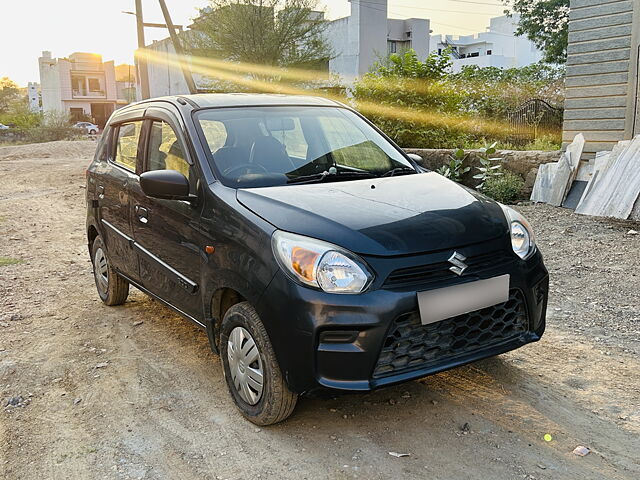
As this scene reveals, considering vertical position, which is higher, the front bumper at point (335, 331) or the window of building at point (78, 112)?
the front bumper at point (335, 331)

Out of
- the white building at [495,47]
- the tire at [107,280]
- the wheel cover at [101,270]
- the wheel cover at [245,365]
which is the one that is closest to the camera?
the wheel cover at [245,365]

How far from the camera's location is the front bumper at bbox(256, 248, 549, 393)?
9.30 ft

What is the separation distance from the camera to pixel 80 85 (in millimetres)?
66250

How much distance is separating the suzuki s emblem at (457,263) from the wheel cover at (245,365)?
3.44 feet

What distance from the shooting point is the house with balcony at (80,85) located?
64250mm

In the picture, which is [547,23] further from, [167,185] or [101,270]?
[167,185]

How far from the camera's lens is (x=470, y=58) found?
212ft

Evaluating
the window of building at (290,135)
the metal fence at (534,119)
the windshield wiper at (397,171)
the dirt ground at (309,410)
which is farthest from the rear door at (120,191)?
the metal fence at (534,119)

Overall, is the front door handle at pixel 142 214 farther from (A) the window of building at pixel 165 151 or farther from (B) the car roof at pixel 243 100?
(B) the car roof at pixel 243 100

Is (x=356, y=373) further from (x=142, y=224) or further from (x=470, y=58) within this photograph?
(x=470, y=58)

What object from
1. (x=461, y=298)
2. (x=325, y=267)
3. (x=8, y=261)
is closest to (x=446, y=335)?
(x=461, y=298)

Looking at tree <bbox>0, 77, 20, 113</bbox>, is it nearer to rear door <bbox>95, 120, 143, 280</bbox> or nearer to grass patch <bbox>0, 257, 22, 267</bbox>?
grass patch <bbox>0, 257, 22, 267</bbox>

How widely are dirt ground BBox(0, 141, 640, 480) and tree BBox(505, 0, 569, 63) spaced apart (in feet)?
82.5

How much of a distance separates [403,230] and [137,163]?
7.55ft
